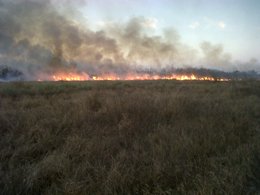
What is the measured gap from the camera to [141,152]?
5.38 m

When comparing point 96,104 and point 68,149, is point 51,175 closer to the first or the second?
point 68,149

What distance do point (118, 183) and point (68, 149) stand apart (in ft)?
6.95

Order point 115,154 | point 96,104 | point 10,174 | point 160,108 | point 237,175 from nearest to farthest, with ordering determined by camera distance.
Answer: point 237,175
point 10,174
point 115,154
point 160,108
point 96,104

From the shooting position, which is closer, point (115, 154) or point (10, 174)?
point (10, 174)

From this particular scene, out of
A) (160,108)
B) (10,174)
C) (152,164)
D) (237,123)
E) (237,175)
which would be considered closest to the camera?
(237,175)

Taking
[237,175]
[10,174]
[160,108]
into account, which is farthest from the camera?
[160,108]

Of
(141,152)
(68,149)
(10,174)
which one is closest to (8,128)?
(68,149)

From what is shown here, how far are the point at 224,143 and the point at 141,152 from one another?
1955 millimetres

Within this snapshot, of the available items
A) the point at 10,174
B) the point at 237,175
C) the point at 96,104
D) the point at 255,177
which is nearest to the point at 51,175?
the point at 10,174

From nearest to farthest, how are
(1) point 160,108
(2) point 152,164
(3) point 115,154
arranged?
(2) point 152,164, (3) point 115,154, (1) point 160,108

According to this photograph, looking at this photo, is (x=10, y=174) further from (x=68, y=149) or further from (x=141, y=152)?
(x=141, y=152)

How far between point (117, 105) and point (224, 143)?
5237 mm

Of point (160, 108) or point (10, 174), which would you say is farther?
point (160, 108)

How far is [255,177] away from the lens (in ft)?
12.3
